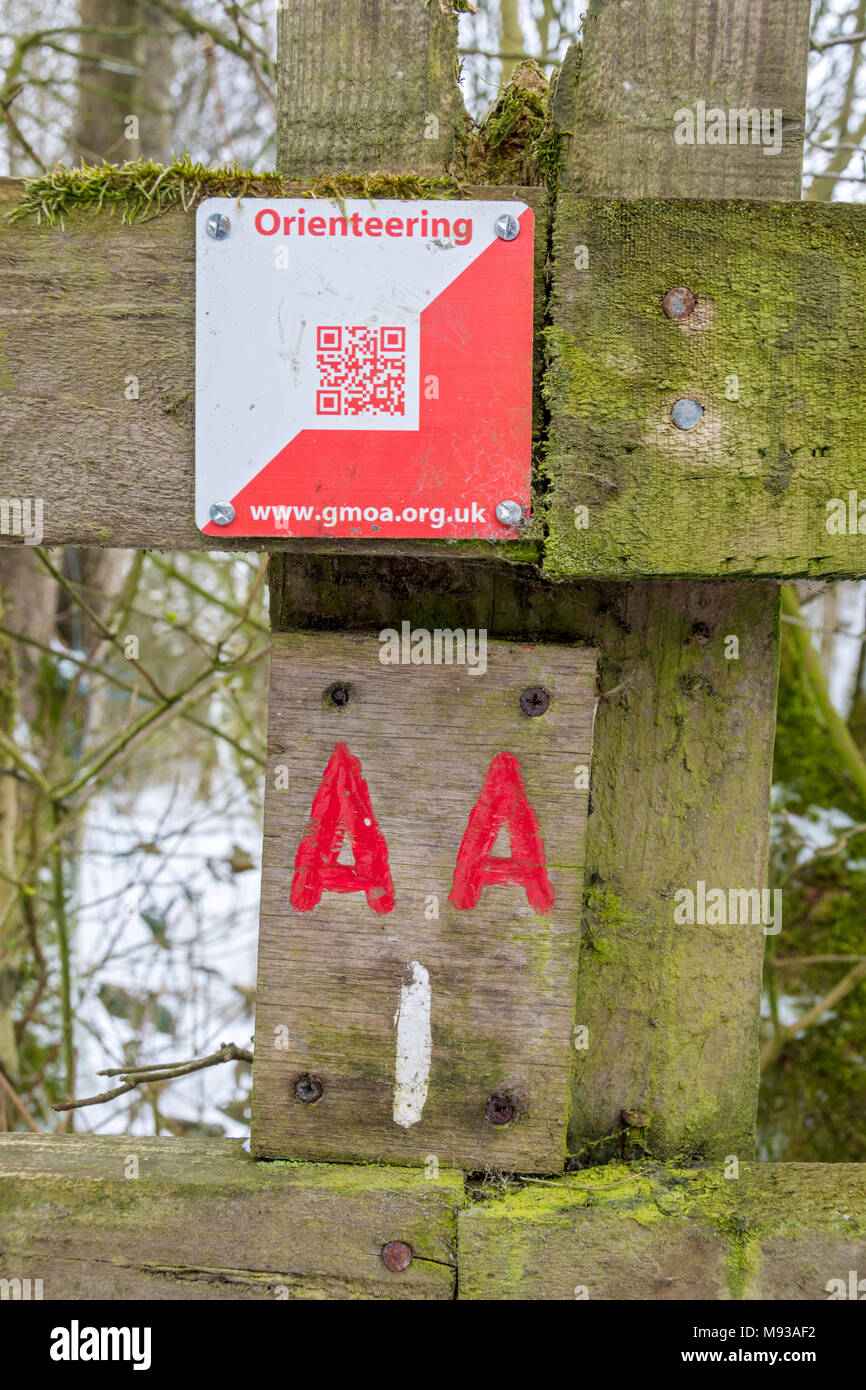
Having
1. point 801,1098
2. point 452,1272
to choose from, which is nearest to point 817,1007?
point 801,1098

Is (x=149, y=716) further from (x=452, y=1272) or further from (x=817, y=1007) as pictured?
(x=817, y=1007)

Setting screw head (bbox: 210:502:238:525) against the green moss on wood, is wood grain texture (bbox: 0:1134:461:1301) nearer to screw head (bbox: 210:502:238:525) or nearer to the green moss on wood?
screw head (bbox: 210:502:238:525)

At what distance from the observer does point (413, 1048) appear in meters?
1.22

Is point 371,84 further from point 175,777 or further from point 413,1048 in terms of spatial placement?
point 175,777

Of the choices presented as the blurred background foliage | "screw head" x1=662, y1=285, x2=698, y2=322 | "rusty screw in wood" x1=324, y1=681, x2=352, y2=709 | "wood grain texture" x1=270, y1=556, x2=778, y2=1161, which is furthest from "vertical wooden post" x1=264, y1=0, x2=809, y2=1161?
the blurred background foliage

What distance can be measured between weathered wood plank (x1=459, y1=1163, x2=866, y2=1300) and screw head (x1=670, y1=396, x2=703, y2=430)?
3.08ft

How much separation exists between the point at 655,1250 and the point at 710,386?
1017 millimetres

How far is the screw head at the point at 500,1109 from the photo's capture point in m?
1.21

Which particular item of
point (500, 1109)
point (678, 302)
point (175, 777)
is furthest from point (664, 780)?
point (175, 777)

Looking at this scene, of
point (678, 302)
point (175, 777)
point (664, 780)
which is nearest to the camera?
point (678, 302)

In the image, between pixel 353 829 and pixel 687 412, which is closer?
pixel 687 412

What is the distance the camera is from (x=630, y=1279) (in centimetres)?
115
